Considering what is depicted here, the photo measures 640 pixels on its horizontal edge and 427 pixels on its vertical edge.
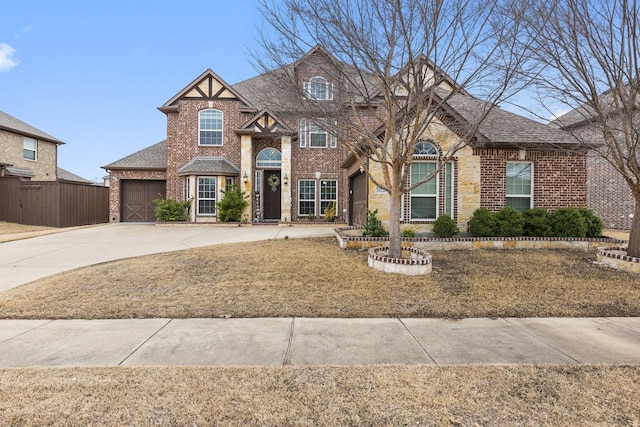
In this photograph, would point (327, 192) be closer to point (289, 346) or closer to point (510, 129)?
point (510, 129)

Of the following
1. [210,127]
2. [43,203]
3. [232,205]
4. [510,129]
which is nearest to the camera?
[510,129]

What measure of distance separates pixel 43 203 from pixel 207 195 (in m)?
7.61

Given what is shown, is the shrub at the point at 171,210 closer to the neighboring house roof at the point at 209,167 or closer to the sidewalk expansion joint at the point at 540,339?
the neighboring house roof at the point at 209,167

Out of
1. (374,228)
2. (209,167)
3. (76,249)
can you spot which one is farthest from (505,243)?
(209,167)

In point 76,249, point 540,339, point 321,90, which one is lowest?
point 540,339

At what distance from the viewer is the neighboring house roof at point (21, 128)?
20.5 meters

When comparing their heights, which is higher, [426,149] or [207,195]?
[426,149]

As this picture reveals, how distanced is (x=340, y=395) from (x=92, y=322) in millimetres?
3633

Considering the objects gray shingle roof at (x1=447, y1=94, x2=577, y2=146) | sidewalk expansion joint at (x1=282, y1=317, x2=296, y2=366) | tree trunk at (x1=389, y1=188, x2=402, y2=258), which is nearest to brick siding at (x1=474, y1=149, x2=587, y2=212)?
gray shingle roof at (x1=447, y1=94, x2=577, y2=146)

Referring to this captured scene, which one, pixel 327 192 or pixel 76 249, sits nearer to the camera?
pixel 76 249

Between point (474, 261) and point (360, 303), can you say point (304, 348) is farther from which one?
point (474, 261)

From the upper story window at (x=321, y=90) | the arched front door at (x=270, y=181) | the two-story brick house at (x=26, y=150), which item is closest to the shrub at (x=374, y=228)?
the upper story window at (x=321, y=90)

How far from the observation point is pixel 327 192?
756 inches

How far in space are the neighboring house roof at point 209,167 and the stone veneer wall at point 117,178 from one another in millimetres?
2303
